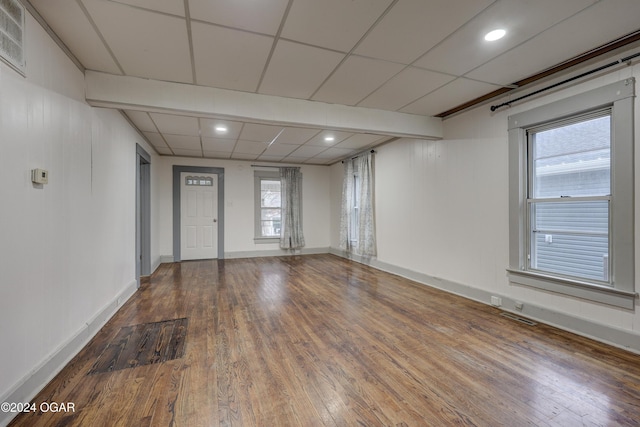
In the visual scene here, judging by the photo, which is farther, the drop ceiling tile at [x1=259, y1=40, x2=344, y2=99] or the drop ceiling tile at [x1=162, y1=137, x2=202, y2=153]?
the drop ceiling tile at [x1=162, y1=137, x2=202, y2=153]

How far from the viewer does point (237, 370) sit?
2023 millimetres

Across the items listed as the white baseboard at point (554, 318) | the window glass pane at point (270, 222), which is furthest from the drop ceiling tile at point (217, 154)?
the white baseboard at point (554, 318)

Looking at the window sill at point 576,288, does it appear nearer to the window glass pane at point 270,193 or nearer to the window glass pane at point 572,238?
the window glass pane at point 572,238

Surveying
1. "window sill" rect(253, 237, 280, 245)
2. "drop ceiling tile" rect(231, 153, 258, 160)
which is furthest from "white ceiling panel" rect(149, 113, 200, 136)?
"window sill" rect(253, 237, 280, 245)

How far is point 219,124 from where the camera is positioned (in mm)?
4059

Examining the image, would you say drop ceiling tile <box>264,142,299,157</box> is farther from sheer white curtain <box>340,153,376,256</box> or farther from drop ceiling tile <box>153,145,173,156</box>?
drop ceiling tile <box>153,145,173,156</box>

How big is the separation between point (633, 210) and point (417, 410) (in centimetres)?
235

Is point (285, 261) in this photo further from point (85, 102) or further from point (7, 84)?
point (7, 84)

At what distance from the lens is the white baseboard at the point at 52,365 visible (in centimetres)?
157

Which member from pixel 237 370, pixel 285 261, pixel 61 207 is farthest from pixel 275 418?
pixel 285 261

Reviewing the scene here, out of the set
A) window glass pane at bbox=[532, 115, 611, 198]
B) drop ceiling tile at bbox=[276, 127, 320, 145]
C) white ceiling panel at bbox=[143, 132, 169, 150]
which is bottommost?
window glass pane at bbox=[532, 115, 611, 198]

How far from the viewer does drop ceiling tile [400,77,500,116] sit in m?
2.99

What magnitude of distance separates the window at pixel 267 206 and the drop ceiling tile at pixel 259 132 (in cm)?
216

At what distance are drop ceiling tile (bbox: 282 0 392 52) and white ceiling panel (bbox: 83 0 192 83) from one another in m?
0.82
